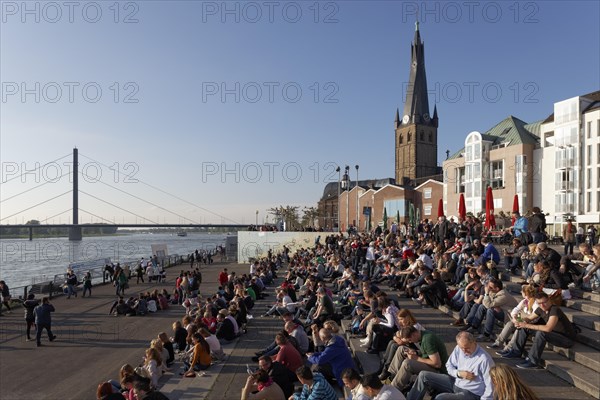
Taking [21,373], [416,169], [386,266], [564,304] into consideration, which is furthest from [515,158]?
[416,169]

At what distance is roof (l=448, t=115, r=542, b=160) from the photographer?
50.5 metres

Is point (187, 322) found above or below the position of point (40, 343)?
above

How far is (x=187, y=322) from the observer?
11758 mm

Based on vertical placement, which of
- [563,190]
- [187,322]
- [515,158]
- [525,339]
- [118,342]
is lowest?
[118,342]

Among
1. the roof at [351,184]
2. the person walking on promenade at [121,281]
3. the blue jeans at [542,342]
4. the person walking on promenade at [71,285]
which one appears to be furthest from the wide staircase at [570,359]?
the roof at [351,184]

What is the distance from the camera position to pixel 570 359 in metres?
7.64

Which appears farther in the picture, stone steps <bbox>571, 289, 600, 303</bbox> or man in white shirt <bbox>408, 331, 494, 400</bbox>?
stone steps <bbox>571, 289, 600, 303</bbox>

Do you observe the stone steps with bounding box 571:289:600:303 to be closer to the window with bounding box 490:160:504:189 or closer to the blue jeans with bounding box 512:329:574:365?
the blue jeans with bounding box 512:329:574:365

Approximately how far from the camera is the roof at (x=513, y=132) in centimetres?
5055

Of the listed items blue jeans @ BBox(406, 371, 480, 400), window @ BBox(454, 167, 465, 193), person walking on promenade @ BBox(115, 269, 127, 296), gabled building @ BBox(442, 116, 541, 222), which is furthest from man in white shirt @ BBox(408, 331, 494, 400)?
window @ BBox(454, 167, 465, 193)

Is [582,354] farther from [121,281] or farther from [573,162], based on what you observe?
[573,162]

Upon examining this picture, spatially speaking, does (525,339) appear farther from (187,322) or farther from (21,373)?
(21,373)

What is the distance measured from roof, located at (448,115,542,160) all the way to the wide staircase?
44882 millimetres

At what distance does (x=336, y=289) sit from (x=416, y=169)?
92894 millimetres
